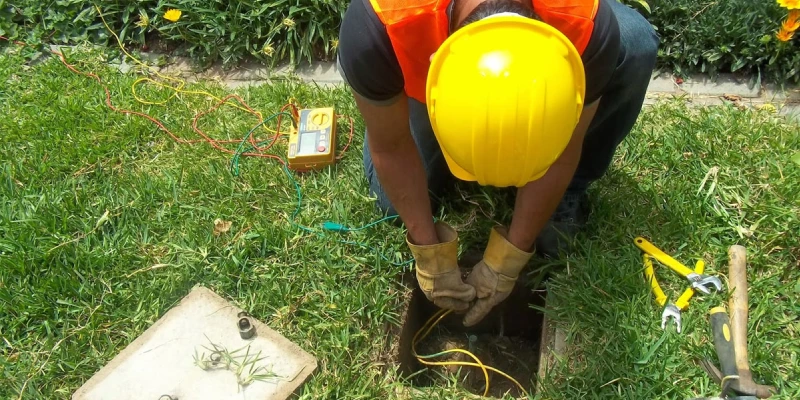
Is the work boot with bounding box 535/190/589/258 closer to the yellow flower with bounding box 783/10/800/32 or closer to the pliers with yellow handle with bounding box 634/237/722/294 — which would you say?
the pliers with yellow handle with bounding box 634/237/722/294

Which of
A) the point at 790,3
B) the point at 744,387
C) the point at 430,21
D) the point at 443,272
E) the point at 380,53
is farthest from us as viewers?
the point at 790,3

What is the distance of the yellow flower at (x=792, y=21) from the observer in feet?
9.25

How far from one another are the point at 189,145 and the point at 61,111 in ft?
2.53

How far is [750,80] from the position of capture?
3.18m

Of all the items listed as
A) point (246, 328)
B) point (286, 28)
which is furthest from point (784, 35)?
point (246, 328)

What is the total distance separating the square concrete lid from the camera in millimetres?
2168

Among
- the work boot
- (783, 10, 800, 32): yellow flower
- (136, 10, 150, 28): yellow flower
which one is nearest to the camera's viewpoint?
the work boot

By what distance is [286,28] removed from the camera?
349cm

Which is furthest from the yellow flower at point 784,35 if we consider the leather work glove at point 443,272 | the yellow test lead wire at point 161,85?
the yellow test lead wire at point 161,85

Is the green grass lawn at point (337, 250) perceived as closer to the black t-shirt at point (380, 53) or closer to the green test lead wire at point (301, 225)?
the green test lead wire at point (301, 225)

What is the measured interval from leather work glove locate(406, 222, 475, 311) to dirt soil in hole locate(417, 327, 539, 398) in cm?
28

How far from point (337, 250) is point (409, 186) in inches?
19.4

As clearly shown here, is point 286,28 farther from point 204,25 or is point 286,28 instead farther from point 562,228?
point 562,228

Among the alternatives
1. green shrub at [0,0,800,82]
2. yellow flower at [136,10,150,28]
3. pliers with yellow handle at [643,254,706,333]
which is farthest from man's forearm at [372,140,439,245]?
yellow flower at [136,10,150,28]
